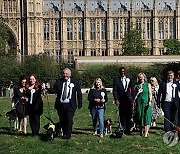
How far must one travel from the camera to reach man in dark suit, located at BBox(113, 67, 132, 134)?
1835cm

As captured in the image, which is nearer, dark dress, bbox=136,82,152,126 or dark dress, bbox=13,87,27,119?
dark dress, bbox=136,82,152,126

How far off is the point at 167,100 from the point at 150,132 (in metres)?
2.08

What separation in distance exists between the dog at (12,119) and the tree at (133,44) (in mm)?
55290

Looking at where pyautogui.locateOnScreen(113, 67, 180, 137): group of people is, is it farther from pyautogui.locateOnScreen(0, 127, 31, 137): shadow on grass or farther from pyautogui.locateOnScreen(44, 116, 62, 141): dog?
pyautogui.locateOnScreen(0, 127, 31, 137): shadow on grass

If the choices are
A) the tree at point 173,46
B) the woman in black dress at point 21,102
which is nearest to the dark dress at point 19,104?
the woman in black dress at point 21,102

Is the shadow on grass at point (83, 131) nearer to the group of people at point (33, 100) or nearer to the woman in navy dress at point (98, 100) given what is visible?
the woman in navy dress at point (98, 100)

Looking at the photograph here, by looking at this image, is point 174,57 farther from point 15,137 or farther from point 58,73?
point 15,137

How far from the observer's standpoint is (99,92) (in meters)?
18.3

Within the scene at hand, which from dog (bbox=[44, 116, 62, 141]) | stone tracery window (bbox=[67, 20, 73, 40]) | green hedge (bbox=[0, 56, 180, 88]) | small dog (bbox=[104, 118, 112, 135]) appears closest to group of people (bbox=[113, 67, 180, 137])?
small dog (bbox=[104, 118, 112, 135])

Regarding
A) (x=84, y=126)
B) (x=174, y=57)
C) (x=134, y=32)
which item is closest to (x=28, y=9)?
(x=134, y=32)

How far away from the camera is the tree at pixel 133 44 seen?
248 feet

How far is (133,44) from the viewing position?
251 ft

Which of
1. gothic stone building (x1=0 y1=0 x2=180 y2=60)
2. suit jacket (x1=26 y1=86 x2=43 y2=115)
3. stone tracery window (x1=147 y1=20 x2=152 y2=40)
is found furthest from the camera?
stone tracery window (x1=147 y1=20 x2=152 y2=40)

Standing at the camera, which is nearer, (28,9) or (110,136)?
(110,136)
